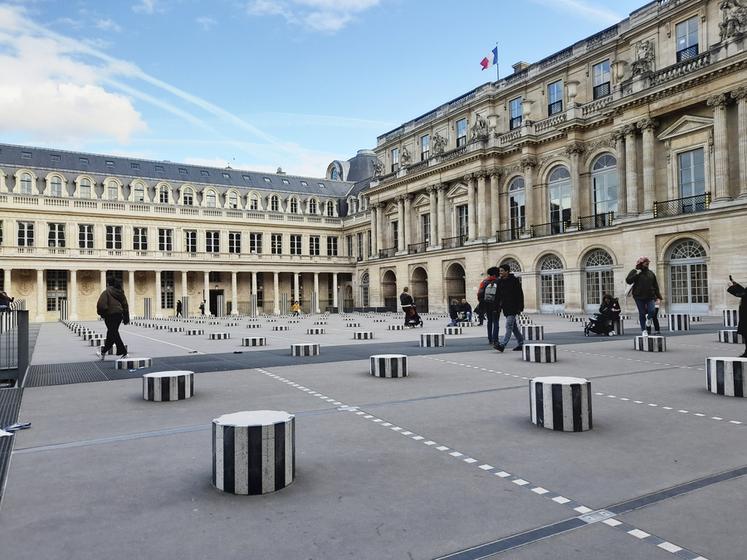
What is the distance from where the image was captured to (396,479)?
4.39 m

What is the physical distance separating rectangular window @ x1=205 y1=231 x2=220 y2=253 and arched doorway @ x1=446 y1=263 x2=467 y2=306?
2762cm

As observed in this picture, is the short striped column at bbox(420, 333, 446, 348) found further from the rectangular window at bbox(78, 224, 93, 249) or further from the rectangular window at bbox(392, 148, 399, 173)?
the rectangular window at bbox(78, 224, 93, 249)

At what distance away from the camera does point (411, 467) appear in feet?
15.4

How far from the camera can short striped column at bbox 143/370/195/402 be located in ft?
Result: 26.0

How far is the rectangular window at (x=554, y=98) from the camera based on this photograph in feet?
129

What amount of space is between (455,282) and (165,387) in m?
41.0

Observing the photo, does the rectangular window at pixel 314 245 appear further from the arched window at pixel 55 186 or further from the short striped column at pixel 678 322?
the short striped column at pixel 678 322

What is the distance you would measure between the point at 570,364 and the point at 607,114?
28506 millimetres

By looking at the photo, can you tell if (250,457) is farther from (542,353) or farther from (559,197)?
(559,197)

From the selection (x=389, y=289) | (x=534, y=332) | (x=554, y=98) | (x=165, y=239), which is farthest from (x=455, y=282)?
(x=165, y=239)

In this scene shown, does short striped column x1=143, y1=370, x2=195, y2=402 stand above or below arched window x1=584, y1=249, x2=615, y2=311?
below

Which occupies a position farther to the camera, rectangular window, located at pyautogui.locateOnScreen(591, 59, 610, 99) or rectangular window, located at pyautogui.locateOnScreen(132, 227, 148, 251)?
rectangular window, located at pyautogui.locateOnScreen(132, 227, 148, 251)

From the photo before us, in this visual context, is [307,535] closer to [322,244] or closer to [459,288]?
[459,288]

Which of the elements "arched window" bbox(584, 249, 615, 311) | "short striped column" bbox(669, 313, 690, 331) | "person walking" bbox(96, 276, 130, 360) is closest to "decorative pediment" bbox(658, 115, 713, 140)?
"arched window" bbox(584, 249, 615, 311)
